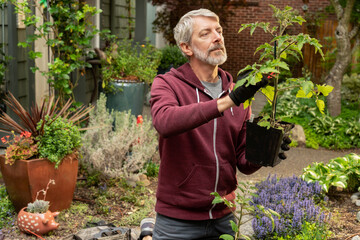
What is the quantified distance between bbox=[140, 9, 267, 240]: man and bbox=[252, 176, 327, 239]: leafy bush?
3.16ft

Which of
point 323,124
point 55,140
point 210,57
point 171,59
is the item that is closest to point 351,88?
point 323,124

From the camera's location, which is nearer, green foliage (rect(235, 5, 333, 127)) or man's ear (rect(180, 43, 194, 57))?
green foliage (rect(235, 5, 333, 127))

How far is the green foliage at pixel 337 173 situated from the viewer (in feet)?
15.4

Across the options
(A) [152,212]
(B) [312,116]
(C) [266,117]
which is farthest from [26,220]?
(B) [312,116]

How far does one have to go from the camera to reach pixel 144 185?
559cm

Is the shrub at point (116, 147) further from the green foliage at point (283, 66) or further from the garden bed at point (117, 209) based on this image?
the green foliage at point (283, 66)

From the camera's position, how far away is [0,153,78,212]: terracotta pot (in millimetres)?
4321

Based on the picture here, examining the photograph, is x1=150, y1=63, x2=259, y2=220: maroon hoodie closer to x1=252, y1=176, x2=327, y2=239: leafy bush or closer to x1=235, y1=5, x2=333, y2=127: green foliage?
x1=235, y1=5, x2=333, y2=127: green foliage

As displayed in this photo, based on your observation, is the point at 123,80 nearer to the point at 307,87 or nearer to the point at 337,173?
the point at 337,173

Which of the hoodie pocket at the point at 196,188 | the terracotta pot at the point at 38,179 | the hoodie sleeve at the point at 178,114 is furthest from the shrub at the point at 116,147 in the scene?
the hoodie sleeve at the point at 178,114

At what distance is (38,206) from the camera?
165 inches

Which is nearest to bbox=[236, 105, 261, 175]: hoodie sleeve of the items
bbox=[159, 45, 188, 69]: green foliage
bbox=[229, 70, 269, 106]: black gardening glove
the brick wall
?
bbox=[229, 70, 269, 106]: black gardening glove

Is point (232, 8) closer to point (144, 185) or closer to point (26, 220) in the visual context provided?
point (144, 185)

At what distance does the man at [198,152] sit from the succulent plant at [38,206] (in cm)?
203
